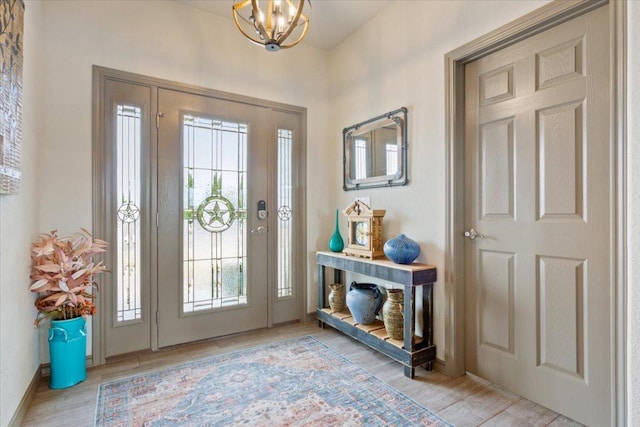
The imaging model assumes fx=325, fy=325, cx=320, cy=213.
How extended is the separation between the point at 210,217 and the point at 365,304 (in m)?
1.55

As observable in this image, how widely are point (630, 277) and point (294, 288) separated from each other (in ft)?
8.51

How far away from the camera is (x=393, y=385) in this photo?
2094 millimetres

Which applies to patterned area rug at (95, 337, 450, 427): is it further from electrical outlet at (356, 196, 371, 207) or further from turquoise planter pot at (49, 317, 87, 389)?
electrical outlet at (356, 196, 371, 207)

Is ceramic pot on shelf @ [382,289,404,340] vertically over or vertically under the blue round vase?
under

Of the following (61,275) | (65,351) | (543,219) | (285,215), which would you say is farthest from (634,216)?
(65,351)

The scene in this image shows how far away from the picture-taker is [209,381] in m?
2.16

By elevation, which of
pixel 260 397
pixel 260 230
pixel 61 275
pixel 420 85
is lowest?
pixel 260 397

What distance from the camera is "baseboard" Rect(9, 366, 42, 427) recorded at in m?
1.67

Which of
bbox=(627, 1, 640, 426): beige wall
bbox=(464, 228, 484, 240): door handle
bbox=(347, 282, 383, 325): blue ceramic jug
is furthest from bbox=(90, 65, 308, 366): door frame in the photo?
bbox=(627, 1, 640, 426): beige wall

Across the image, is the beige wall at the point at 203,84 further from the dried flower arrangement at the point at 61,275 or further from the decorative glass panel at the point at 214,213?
the decorative glass panel at the point at 214,213

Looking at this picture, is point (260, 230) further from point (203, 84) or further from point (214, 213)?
point (203, 84)

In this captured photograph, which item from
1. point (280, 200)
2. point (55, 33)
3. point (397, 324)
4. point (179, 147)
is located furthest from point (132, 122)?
point (397, 324)

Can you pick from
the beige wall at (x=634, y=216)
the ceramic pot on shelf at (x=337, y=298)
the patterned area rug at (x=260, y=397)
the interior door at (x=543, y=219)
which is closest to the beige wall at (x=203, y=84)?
the beige wall at (x=634, y=216)

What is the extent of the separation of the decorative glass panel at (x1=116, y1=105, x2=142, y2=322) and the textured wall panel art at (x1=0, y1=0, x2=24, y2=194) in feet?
2.86
